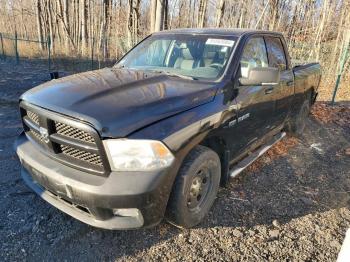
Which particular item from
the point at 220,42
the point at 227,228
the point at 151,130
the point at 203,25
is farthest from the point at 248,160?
the point at 203,25

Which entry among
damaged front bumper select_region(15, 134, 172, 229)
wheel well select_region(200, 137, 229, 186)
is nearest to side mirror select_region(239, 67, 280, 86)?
wheel well select_region(200, 137, 229, 186)

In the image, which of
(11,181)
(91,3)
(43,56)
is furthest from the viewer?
(91,3)

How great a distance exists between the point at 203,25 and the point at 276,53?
14504mm

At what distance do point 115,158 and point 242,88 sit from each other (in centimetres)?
175

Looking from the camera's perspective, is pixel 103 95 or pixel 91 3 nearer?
pixel 103 95

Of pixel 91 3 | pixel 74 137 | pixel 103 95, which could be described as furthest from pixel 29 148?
pixel 91 3

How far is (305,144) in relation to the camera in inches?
223

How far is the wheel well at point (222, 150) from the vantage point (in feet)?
10.2

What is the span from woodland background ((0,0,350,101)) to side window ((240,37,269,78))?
5.00 metres

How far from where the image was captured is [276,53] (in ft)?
14.9

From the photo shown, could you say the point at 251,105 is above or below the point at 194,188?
above

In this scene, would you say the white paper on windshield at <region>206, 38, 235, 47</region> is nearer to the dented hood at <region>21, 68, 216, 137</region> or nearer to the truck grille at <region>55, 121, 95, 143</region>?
the dented hood at <region>21, 68, 216, 137</region>

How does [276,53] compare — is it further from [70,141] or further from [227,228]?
[70,141]

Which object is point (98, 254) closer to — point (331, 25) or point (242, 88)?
point (242, 88)
